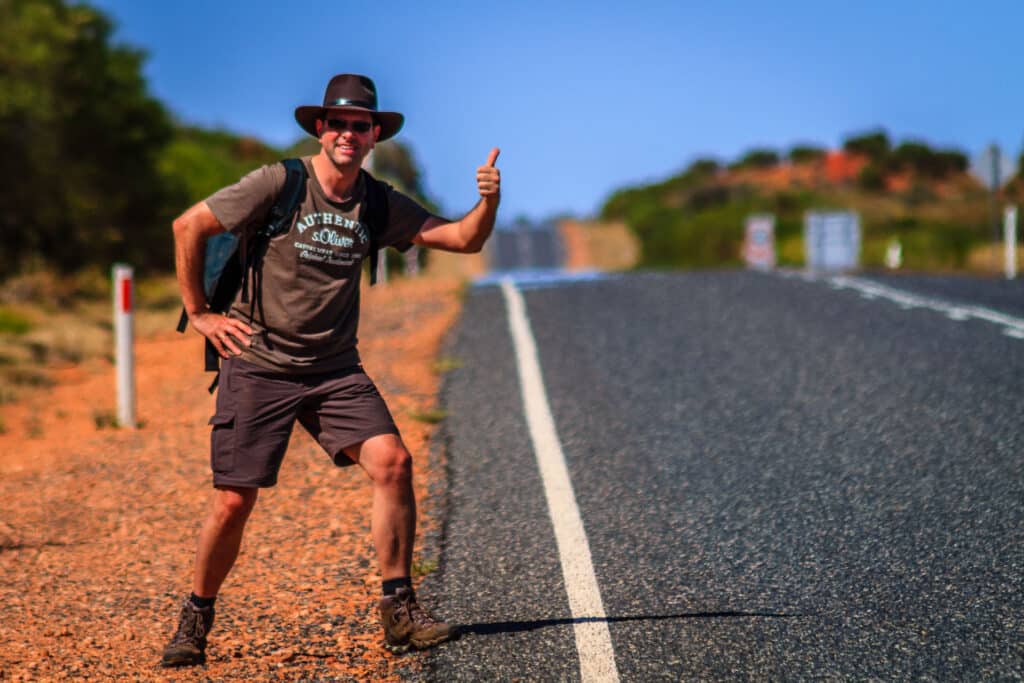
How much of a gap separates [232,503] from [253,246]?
37.6 inches

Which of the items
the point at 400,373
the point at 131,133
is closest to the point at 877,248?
the point at 131,133

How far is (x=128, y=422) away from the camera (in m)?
8.52

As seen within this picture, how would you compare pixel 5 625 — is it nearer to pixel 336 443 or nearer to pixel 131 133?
pixel 336 443

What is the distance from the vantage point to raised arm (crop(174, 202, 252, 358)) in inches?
150

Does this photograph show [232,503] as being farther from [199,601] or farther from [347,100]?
[347,100]

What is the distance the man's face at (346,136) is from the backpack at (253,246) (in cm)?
12

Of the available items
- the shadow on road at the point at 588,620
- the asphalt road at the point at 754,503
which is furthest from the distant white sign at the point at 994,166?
the shadow on road at the point at 588,620

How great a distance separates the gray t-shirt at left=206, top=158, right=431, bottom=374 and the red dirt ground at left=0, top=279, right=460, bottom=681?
1.13 meters

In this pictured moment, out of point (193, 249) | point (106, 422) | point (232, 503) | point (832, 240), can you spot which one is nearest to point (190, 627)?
point (232, 503)

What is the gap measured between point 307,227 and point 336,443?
2.67 feet

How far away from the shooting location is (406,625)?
13.1 ft

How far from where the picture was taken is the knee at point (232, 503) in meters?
4.01

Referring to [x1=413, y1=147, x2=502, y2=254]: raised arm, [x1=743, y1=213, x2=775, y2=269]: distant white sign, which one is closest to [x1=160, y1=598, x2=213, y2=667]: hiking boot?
[x1=413, y1=147, x2=502, y2=254]: raised arm

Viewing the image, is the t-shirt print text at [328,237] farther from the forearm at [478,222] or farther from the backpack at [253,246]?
the forearm at [478,222]
